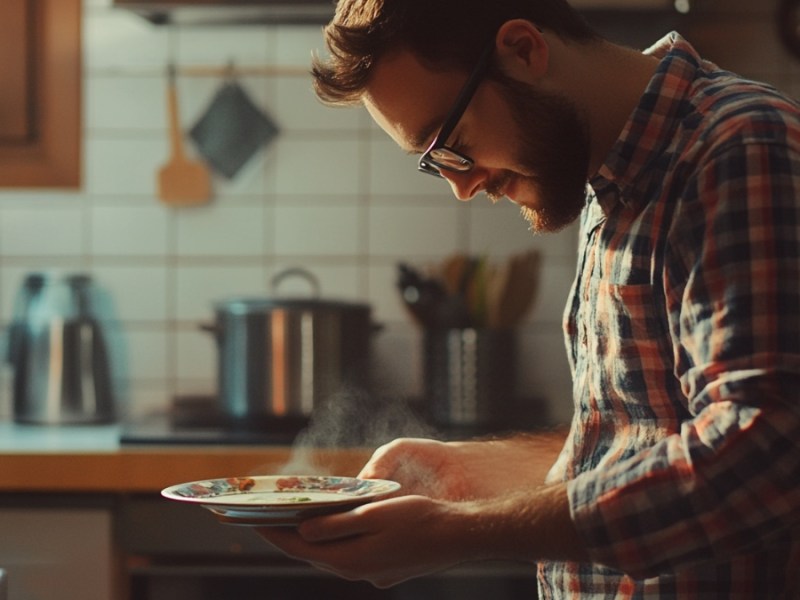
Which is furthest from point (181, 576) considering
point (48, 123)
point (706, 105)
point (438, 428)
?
point (706, 105)

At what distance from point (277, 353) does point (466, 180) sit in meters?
1.14

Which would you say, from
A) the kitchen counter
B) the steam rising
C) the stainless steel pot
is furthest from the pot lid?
the kitchen counter

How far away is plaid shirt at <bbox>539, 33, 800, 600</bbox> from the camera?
901 mm

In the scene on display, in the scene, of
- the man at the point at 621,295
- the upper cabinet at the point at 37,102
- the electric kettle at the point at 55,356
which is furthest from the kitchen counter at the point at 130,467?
the man at the point at 621,295

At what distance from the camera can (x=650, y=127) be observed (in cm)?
107

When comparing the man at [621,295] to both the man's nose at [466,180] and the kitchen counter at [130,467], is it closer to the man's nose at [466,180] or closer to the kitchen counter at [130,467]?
the man's nose at [466,180]

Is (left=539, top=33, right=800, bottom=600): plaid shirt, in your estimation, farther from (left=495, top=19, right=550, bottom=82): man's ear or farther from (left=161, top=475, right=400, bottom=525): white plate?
(left=161, top=475, right=400, bottom=525): white plate

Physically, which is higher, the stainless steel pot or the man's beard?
the man's beard

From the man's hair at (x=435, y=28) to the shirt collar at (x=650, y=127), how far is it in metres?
0.11

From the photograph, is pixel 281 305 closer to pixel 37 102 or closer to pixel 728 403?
pixel 37 102

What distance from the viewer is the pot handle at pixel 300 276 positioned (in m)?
2.60

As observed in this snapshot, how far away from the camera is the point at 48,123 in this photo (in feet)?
7.79

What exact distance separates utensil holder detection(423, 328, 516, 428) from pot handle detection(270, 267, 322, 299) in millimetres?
375

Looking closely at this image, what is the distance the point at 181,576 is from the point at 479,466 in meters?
0.90
